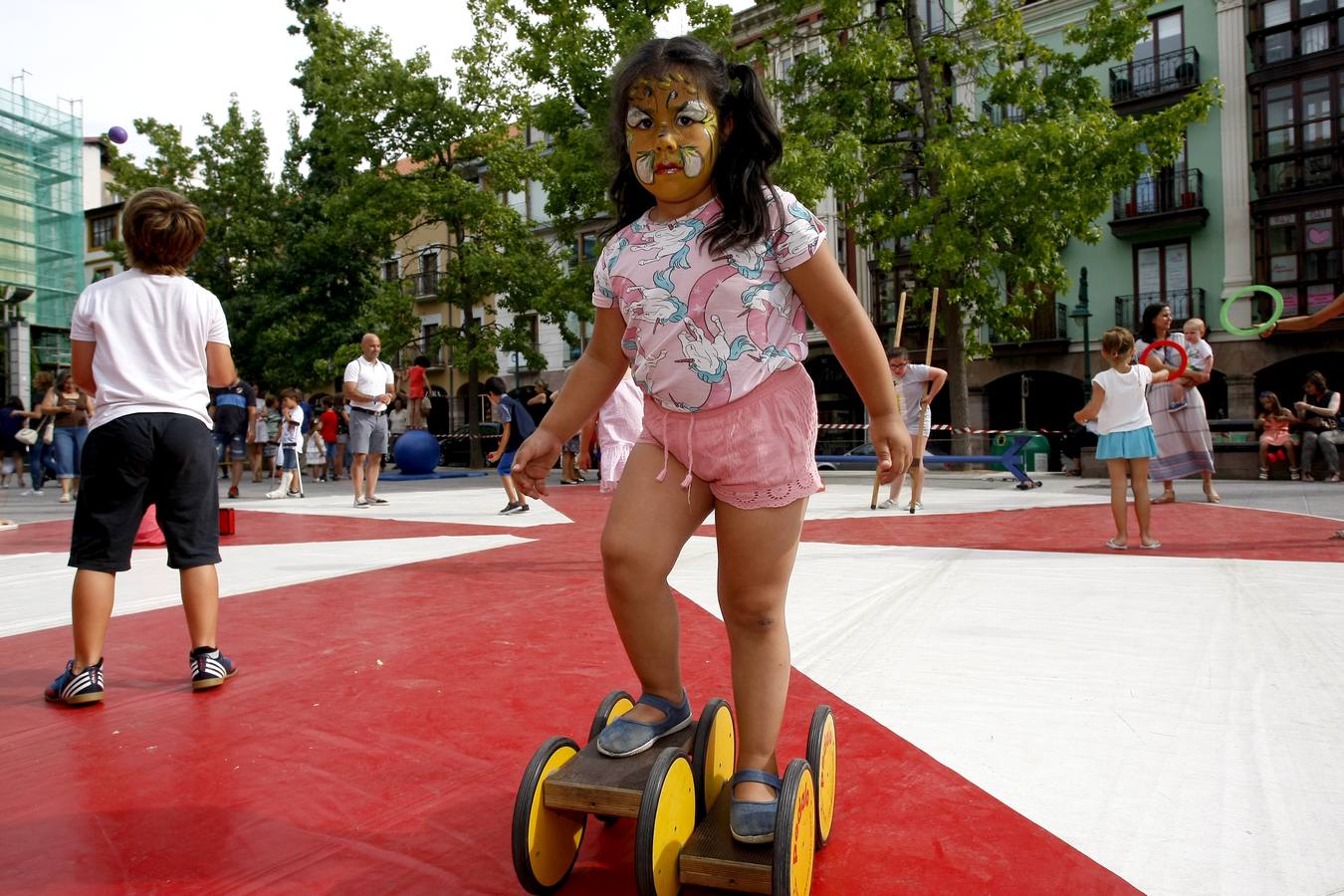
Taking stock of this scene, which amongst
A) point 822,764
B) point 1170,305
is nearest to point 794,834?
point 822,764

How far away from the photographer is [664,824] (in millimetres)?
1678

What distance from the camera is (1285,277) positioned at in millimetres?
25031

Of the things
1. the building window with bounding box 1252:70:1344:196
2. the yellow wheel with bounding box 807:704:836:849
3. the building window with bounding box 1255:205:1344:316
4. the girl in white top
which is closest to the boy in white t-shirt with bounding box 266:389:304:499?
the girl in white top

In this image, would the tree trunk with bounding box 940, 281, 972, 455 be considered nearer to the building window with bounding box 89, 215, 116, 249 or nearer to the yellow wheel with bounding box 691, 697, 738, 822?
the yellow wheel with bounding box 691, 697, 738, 822

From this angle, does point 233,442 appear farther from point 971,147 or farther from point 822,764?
point 822,764

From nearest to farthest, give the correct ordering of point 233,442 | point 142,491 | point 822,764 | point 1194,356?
point 822,764
point 142,491
point 1194,356
point 233,442

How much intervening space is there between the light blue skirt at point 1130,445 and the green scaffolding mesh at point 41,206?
Result: 42.7 meters

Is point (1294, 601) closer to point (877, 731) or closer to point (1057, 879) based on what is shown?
point (877, 731)

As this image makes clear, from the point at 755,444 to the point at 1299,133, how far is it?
94.4 ft

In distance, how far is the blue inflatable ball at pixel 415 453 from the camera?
778 inches

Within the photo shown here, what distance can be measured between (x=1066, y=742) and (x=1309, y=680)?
3.55 feet

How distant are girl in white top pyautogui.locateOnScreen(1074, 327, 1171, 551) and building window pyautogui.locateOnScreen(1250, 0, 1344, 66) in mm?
23555

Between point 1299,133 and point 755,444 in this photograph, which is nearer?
point 755,444

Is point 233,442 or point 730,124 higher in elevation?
point 730,124
